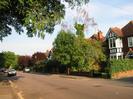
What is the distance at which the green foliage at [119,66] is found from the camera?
1818 inches

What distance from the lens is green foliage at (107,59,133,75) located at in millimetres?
46188

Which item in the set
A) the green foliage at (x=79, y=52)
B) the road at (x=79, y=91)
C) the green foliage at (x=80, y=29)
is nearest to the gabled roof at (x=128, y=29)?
the green foliage at (x=79, y=52)

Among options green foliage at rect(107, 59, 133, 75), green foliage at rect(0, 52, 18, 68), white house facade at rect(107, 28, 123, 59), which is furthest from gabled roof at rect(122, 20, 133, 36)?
green foliage at rect(0, 52, 18, 68)

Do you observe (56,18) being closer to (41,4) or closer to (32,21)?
(41,4)

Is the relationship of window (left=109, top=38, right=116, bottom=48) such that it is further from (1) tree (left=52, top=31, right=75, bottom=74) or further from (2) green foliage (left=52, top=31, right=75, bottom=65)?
(2) green foliage (left=52, top=31, right=75, bottom=65)

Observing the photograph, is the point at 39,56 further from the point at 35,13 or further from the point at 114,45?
the point at 35,13

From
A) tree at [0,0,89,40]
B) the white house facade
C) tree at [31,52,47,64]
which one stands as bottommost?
tree at [0,0,89,40]

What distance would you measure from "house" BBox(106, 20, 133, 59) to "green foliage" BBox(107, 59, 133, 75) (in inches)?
690

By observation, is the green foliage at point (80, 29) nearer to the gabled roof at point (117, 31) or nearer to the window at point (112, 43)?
the gabled roof at point (117, 31)

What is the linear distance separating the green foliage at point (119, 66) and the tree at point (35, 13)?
1934 cm

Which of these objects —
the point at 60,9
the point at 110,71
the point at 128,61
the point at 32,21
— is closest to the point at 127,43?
the point at 128,61

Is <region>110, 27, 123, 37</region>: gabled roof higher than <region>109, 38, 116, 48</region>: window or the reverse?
higher

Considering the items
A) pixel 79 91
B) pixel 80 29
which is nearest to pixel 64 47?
pixel 80 29

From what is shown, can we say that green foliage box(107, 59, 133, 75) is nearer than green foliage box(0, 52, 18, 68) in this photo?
Yes
